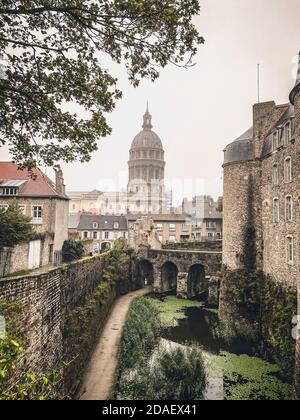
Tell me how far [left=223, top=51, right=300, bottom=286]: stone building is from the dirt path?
8.28m

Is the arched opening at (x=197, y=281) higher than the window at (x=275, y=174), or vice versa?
the window at (x=275, y=174)

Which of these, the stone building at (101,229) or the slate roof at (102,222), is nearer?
the stone building at (101,229)

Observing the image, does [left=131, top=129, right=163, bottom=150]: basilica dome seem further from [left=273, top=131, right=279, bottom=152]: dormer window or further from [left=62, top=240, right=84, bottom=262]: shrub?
[left=273, top=131, right=279, bottom=152]: dormer window

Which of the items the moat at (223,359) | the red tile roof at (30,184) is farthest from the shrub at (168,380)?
the red tile roof at (30,184)

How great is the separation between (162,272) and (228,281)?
37.7ft

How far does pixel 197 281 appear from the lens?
29.0 m

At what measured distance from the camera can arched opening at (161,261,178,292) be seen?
96.3ft

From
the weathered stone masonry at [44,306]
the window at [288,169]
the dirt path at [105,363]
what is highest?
the window at [288,169]

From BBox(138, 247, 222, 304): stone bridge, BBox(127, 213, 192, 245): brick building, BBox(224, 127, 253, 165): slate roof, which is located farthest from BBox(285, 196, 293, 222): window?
BBox(127, 213, 192, 245): brick building

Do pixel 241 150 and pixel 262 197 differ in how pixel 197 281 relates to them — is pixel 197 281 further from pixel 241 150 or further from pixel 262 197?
pixel 241 150

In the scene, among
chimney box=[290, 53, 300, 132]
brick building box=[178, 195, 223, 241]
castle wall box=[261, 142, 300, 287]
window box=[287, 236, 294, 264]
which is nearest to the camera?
chimney box=[290, 53, 300, 132]

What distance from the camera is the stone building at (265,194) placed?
43.7 ft

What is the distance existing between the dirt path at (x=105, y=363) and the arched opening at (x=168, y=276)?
1011cm

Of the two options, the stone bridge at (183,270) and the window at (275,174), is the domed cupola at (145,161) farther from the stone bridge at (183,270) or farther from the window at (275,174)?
the window at (275,174)
